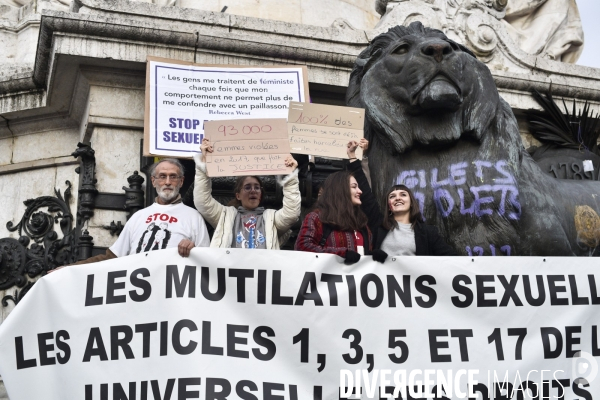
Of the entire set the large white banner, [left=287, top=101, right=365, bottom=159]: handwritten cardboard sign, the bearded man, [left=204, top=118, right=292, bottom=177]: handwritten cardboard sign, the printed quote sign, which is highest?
the printed quote sign

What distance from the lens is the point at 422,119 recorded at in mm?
7141

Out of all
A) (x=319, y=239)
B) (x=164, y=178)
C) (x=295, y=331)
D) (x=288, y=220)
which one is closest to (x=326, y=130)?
(x=288, y=220)

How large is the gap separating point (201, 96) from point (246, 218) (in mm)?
1855

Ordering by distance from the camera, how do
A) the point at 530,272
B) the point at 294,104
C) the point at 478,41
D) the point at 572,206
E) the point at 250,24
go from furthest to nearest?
the point at 478,41, the point at 250,24, the point at 572,206, the point at 294,104, the point at 530,272

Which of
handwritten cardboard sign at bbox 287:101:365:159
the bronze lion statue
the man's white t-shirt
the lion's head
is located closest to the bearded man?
the man's white t-shirt

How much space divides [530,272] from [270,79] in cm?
309

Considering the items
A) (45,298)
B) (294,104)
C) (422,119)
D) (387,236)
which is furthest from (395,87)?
(45,298)

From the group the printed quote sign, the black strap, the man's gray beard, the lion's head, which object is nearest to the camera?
the black strap

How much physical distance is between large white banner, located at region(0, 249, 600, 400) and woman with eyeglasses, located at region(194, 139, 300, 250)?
0.54 m

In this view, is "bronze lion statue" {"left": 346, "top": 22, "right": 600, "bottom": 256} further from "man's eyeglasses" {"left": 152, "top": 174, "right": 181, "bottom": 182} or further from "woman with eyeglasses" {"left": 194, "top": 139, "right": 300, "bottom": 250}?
"man's eyeglasses" {"left": 152, "top": 174, "right": 181, "bottom": 182}

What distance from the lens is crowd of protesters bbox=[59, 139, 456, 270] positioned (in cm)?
659

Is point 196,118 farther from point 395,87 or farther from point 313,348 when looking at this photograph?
point 313,348

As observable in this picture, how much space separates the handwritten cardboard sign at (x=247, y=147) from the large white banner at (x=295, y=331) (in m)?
0.75

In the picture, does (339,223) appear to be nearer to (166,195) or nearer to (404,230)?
(404,230)
